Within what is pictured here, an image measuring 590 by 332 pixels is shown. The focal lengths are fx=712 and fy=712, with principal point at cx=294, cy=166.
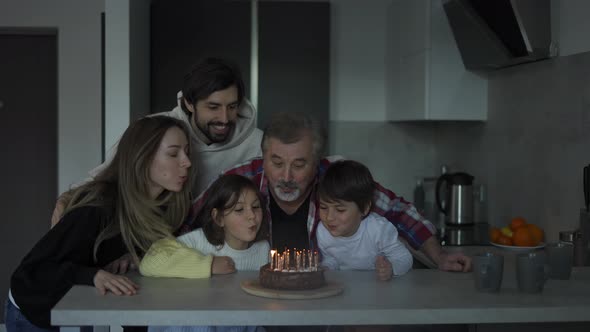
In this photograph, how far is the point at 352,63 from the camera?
14.9 ft

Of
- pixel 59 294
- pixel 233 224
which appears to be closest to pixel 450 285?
pixel 233 224

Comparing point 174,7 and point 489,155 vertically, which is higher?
point 174,7

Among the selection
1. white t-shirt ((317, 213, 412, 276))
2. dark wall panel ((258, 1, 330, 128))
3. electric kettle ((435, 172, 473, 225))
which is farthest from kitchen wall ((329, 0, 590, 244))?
white t-shirt ((317, 213, 412, 276))

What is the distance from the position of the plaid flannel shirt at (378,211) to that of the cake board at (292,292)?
635mm

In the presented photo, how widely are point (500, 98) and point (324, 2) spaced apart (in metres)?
1.24

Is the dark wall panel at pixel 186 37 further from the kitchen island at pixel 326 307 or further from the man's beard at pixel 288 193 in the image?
the kitchen island at pixel 326 307

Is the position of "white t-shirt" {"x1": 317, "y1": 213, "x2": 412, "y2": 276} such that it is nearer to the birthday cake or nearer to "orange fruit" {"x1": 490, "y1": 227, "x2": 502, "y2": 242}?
the birthday cake

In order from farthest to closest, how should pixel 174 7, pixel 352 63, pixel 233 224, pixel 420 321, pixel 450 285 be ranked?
1. pixel 352 63
2. pixel 174 7
3. pixel 233 224
4. pixel 450 285
5. pixel 420 321

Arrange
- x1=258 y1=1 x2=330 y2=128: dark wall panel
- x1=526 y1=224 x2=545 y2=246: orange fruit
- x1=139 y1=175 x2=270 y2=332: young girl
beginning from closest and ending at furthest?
x1=139 y1=175 x2=270 y2=332: young girl, x1=526 y1=224 x2=545 y2=246: orange fruit, x1=258 y1=1 x2=330 y2=128: dark wall panel

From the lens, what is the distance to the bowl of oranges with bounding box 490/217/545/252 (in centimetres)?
309

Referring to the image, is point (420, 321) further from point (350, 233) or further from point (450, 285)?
point (350, 233)

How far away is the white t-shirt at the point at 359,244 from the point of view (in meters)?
2.29

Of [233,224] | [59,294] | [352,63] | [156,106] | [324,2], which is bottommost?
[59,294]

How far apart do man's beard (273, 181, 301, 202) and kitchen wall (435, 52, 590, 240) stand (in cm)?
129
